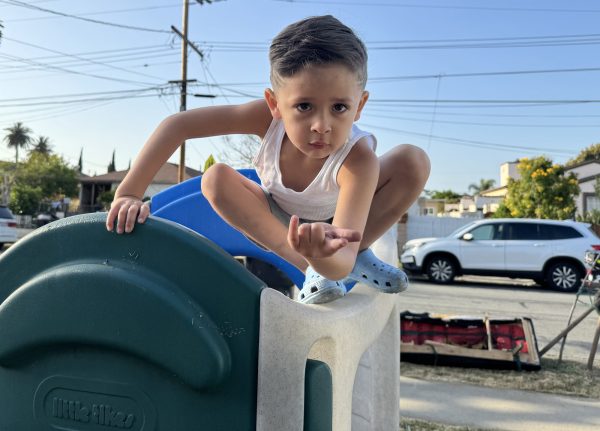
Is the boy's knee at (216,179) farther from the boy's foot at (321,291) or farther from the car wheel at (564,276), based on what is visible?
the car wheel at (564,276)

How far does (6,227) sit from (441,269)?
9.65 m

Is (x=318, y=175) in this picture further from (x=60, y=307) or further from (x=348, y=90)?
(x=60, y=307)

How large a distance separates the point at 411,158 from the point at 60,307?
3.25 feet

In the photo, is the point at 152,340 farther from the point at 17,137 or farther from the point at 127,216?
the point at 17,137

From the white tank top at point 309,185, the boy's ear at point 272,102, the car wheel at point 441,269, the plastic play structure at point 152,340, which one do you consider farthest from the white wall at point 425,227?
the plastic play structure at point 152,340

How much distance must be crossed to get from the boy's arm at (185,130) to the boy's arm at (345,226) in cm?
30

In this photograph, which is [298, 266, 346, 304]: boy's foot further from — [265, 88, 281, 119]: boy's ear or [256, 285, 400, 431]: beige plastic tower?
[265, 88, 281, 119]: boy's ear

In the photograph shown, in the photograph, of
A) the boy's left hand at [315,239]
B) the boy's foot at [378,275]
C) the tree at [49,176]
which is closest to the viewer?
the boy's left hand at [315,239]

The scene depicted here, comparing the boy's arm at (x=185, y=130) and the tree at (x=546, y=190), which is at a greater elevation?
the tree at (x=546, y=190)

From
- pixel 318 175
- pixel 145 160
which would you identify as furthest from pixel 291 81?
pixel 145 160

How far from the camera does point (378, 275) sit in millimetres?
1500

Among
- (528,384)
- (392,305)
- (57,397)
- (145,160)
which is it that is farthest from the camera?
(528,384)

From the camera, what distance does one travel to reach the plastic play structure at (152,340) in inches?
36.4

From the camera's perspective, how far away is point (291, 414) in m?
0.93
